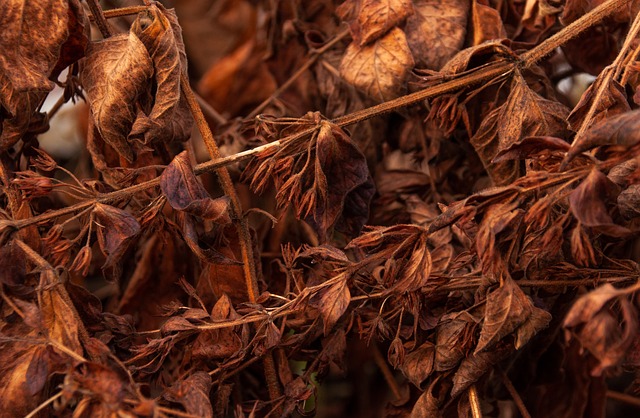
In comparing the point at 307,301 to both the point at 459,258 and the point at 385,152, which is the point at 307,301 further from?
the point at 385,152

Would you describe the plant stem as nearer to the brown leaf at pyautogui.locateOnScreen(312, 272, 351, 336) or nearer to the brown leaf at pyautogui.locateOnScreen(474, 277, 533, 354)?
the brown leaf at pyautogui.locateOnScreen(312, 272, 351, 336)

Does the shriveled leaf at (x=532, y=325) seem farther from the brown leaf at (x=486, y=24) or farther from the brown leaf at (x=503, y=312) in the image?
the brown leaf at (x=486, y=24)

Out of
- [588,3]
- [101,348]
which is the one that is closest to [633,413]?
[588,3]

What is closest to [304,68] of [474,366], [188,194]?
[188,194]

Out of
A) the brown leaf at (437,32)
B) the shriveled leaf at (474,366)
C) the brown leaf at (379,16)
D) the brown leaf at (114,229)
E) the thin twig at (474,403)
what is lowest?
the thin twig at (474,403)

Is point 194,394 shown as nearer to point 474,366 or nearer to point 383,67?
point 474,366

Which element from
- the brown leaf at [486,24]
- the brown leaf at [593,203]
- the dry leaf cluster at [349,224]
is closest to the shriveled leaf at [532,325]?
the dry leaf cluster at [349,224]
